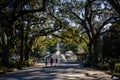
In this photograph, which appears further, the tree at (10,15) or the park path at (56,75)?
the tree at (10,15)

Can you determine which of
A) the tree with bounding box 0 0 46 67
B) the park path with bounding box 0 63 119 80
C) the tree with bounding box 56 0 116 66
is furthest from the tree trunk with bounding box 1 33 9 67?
the tree with bounding box 56 0 116 66

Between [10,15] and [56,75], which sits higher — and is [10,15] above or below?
above

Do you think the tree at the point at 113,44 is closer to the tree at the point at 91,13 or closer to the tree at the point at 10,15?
the tree at the point at 91,13

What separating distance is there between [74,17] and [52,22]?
4957mm

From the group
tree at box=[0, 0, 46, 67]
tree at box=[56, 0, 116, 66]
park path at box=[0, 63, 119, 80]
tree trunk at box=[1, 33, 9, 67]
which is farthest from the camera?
tree at box=[56, 0, 116, 66]

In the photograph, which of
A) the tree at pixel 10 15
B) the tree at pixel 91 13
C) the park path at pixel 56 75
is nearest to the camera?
the park path at pixel 56 75

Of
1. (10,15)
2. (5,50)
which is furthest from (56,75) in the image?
(5,50)

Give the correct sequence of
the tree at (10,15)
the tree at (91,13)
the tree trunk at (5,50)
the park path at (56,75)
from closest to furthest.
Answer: the park path at (56,75) → the tree at (10,15) → the tree trunk at (5,50) → the tree at (91,13)

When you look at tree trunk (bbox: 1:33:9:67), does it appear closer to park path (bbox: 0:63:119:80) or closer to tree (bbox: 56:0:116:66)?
park path (bbox: 0:63:119:80)

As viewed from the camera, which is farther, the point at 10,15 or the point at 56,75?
the point at 10,15

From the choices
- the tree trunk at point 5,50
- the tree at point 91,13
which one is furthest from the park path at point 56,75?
the tree at point 91,13

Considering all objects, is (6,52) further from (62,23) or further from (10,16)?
(62,23)

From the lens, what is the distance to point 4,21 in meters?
40.4

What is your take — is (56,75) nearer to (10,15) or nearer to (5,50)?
(10,15)
